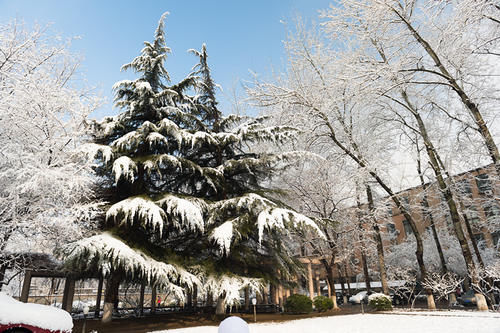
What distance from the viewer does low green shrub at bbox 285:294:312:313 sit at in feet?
52.6

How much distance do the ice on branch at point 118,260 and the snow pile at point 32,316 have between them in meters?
3.88

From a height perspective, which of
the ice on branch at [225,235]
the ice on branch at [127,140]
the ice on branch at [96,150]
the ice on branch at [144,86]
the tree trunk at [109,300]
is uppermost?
the ice on branch at [144,86]

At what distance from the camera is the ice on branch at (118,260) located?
380 inches

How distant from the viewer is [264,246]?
1555 centimetres

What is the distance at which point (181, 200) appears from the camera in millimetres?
11953

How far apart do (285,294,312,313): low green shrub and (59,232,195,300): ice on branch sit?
22.5 feet

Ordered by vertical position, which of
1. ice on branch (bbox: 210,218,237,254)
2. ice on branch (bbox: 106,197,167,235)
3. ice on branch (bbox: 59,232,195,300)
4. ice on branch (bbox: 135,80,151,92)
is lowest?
ice on branch (bbox: 59,232,195,300)

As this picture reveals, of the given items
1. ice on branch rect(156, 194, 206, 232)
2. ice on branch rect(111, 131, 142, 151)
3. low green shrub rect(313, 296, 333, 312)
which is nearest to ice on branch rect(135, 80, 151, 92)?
ice on branch rect(111, 131, 142, 151)

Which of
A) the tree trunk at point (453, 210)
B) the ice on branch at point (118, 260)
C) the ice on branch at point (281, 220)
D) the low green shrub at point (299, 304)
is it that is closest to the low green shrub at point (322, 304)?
the low green shrub at point (299, 304)

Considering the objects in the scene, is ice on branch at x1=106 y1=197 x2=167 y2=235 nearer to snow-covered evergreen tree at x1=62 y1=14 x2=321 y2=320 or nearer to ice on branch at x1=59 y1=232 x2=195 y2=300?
snow-covered evergreen tree at x1=62 y1=14 x2=321 y2=320

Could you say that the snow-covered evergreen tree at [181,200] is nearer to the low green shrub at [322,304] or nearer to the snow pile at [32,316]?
the low green shrub at [322,304]

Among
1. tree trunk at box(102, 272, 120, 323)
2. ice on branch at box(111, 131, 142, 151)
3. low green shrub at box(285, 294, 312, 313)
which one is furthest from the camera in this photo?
low green shrub at box(285, 294, 312, 313)

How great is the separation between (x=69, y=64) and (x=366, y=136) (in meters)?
15.9

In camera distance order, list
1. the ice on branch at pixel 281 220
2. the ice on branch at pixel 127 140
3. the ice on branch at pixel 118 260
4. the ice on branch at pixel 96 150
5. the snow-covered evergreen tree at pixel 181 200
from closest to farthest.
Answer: the ice on branch at pixel 118 260 → the ice on branch at pixel 96 150 → the snow-covered evergreen tree at pixel 181 200 → the ice on branch at pixel 281 220 → the ice on branch at pixel 127 140
